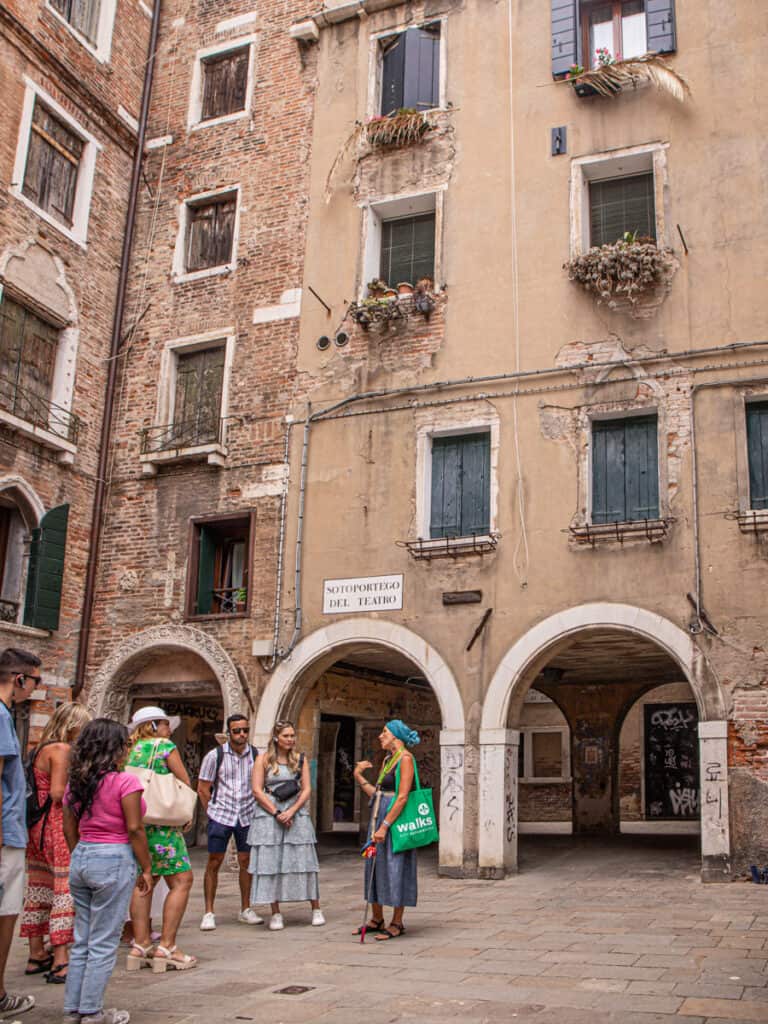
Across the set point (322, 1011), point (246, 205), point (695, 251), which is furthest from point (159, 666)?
point (322, 1011)

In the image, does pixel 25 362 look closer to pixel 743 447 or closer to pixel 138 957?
pixel 743 447

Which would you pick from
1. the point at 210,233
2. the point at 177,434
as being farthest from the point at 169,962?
the point at 210,233

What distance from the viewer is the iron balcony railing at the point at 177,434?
16031 mm

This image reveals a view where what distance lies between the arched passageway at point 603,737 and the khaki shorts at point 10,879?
7863 mm

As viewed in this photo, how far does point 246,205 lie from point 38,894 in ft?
40.1

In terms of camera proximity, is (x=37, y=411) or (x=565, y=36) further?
(x=37, y=411)

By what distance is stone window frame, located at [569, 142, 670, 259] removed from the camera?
13734 mm

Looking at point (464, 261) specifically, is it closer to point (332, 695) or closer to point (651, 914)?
point (332, 695)

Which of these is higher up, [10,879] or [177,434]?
[177,434]

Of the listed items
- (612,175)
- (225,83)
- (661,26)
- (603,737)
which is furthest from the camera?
(603,737)

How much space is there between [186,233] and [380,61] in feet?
13.5

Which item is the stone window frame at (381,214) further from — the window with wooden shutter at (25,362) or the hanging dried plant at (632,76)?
the window with wooden shutter at (25,362)

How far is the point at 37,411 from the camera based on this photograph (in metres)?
15.4

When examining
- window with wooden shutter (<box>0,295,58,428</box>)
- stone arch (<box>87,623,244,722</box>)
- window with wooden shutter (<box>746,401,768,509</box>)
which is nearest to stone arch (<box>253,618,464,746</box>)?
stone arch (<box>87,623,244,722</box>)
